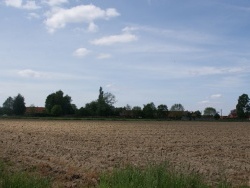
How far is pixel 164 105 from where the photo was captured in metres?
169

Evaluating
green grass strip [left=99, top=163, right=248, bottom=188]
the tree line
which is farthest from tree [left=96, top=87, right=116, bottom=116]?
green grass strip [left=99, top=163, right=248, bottom=188]

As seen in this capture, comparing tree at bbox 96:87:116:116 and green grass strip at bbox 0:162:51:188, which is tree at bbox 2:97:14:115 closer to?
tree at bbox 96:87:116:116

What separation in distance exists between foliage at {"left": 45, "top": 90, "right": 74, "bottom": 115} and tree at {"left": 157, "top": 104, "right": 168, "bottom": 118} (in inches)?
1299

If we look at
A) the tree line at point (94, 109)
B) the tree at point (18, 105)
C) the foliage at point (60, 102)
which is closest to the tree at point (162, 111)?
the tree line at point (94, 109)

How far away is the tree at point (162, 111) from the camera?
6368 inches

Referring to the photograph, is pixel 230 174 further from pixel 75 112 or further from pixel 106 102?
pixel 106 102

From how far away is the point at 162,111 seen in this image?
164250 mm

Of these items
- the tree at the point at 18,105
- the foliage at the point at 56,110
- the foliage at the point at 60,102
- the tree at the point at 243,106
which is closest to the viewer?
the foliage at the point at 56,110

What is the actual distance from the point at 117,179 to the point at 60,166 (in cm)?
814

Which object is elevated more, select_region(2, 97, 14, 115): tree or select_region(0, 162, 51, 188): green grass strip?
select_region(2, 97, 14, 115): tree

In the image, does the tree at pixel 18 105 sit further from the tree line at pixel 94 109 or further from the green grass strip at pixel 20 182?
the green grass strip at pixel 20 182

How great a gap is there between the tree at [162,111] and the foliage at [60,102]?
3299 cm

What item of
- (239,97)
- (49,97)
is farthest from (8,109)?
(239,97)

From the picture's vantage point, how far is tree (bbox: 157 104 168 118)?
6368 inches
